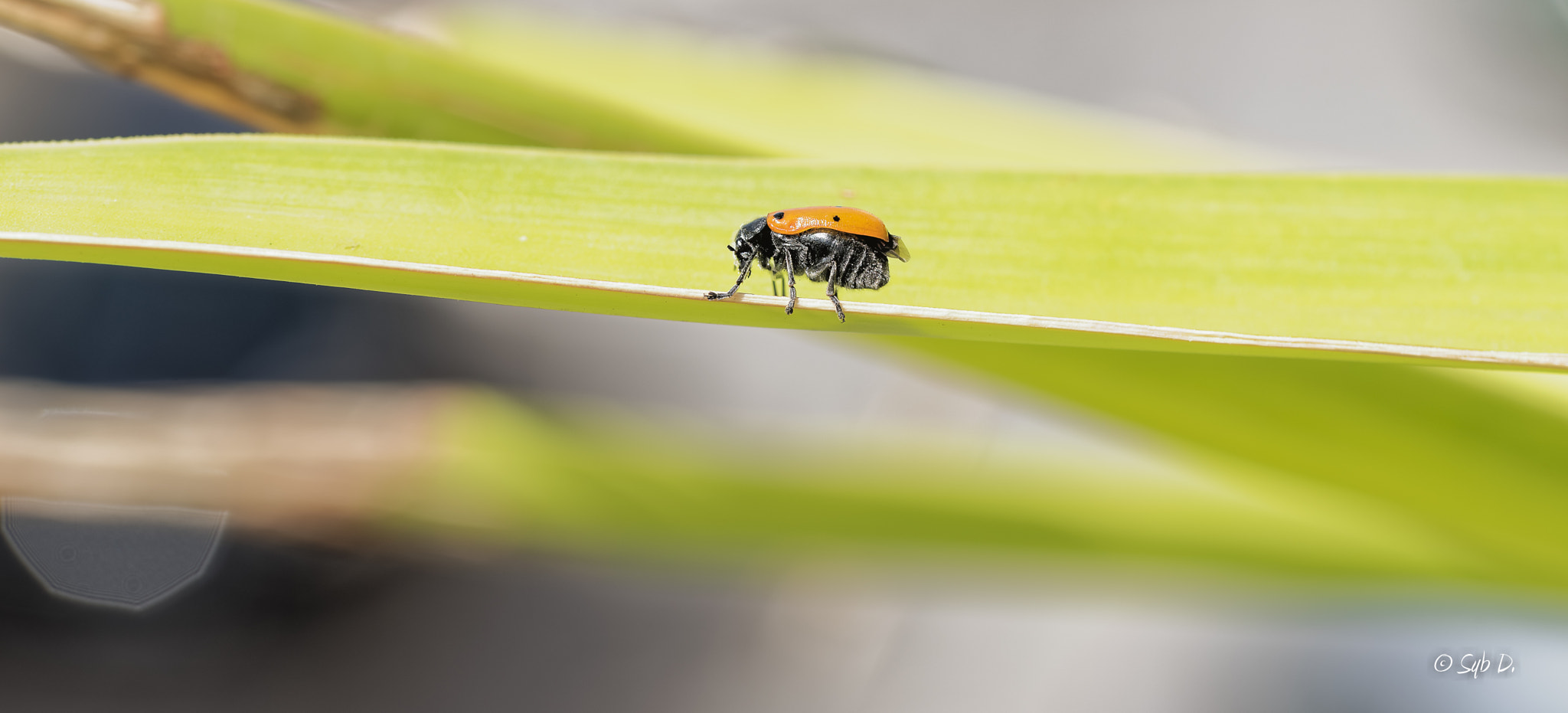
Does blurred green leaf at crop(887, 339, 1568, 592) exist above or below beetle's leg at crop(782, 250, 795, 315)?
below

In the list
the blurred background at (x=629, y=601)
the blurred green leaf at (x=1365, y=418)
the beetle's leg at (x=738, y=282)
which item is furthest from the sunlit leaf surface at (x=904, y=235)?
the blurred background at (x=629, y=601)

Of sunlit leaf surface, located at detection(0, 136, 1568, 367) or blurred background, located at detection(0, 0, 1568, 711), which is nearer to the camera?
sunlit leaf surface, located at detection(0, 136, 1568, 367)

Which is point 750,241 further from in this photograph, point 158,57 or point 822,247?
point 158,57

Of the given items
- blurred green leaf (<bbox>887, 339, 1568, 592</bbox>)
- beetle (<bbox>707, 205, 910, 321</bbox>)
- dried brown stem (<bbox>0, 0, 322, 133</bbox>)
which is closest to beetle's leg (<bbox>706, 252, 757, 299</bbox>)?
beetle (<bbox>707, 205, 910, 321</bbox>)

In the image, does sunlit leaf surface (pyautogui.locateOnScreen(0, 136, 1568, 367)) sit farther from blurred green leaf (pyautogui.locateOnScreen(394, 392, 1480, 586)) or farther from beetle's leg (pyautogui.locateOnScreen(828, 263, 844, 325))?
blurred green leaf (pyautogui.locateOnScreen(394, 392, 1480, 586))

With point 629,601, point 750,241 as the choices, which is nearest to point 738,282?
point 750,241

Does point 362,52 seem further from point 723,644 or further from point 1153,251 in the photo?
point 723,644

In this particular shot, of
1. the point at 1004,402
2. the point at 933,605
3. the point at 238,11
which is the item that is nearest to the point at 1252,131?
the point at 1004,402
